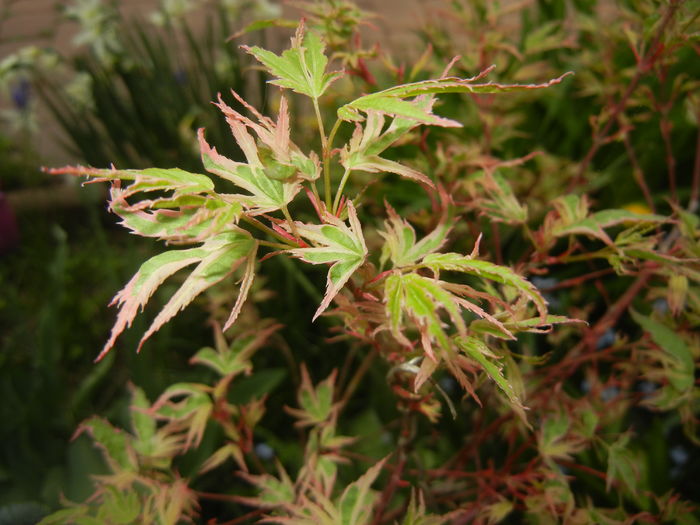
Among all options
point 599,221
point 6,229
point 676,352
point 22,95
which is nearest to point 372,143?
point 599,221

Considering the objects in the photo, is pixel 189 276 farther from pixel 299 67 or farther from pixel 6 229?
pixel 6 229

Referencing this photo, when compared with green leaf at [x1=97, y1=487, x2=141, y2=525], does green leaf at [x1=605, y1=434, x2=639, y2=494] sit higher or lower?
lower

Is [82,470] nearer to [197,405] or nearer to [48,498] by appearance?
[48,498]

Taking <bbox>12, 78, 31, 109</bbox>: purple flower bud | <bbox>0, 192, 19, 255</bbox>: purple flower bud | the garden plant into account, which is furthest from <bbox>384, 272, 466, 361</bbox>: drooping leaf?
<bbox>12, 78, 31, 109</bbox>: purple flower bud

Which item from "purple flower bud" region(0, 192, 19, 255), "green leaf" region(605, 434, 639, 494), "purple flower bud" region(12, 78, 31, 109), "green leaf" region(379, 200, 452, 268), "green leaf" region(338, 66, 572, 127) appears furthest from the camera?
"purple flower bud" region(12, 78, 31, 109)

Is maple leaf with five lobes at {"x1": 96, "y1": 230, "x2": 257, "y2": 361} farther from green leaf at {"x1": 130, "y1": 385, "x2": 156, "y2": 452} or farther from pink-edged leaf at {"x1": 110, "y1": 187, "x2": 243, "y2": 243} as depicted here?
green leaf at {"x1": 130, "y1": 385, "x2": 156, "y2": 452}

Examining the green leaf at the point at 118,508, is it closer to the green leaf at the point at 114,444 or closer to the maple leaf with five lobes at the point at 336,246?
the green leaf at the point at 114,444

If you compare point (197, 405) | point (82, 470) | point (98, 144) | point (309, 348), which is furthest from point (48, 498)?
point (98, 144)
